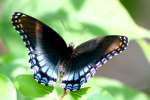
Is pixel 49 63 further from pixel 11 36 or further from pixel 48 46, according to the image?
pixel 11 36

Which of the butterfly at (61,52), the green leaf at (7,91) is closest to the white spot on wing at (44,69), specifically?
the butterfly at (61,52)

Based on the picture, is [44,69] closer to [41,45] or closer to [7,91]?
[41,45]

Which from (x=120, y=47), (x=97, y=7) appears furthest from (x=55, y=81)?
(x=97, y=7)

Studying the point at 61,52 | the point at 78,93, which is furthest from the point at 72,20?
the point at 78,93

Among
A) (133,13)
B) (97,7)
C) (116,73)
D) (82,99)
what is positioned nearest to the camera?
(82,99)

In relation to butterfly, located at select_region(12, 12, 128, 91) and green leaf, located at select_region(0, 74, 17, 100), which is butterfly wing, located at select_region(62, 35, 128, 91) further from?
green leaf, located at select_region(0, 74, 17, 100)

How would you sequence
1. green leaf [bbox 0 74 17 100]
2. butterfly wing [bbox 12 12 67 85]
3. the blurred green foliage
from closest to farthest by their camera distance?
green leaf [bbox 0 74 17 100] < butterfly wing [bbox 12 12 67 85] < the blurred green foliage

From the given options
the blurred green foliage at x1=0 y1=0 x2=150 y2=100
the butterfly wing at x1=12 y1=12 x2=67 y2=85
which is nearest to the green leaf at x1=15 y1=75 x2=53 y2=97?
the butterfly wing at x1=12 y1=12 x2=67 y2=85
